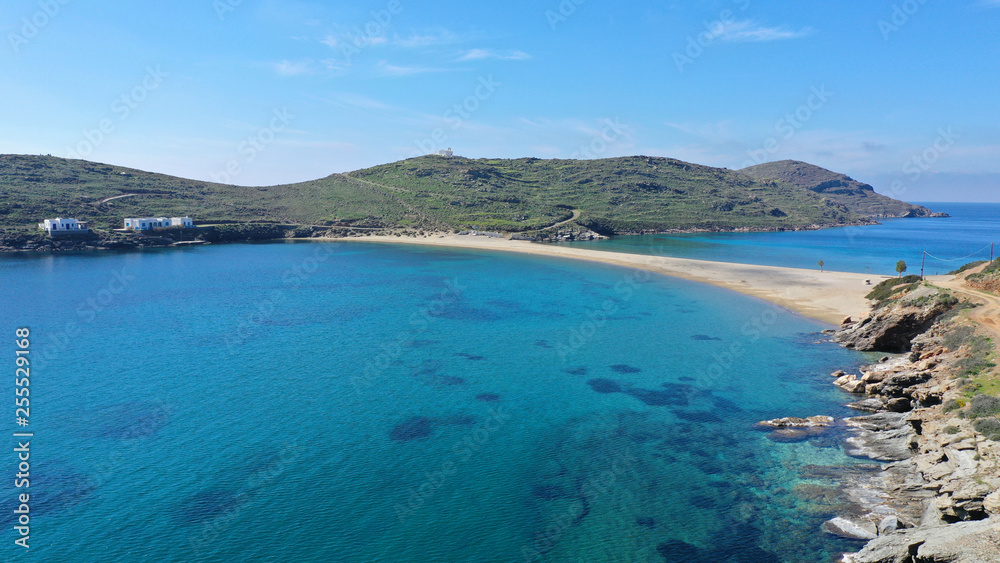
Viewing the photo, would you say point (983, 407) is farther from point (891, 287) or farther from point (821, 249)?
point (821, 249)

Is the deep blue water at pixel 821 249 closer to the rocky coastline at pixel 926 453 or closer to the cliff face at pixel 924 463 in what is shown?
the rocky coastline at pixel 926 453

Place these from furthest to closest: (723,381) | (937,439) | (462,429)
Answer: (723,381), (462,429), (937,439)

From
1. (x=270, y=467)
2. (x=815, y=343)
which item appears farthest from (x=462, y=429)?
(x=815, y=343)

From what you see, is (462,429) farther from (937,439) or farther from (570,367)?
(937,439)

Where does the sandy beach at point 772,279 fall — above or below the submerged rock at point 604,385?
above

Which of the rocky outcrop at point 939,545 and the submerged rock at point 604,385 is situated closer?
the rocky outcrop at point 939,545

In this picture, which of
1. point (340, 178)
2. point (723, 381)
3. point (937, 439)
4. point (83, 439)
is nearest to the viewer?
point (937, 439)

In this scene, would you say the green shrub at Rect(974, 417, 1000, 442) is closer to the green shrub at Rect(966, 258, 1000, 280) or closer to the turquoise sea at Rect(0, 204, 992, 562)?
the turquoise sea at Rect(0, 204, 992, 562)

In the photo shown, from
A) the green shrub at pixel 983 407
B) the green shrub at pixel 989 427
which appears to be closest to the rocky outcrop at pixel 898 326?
the green shrub at pixel 983 407
